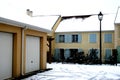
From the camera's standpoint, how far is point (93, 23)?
31.0 metres

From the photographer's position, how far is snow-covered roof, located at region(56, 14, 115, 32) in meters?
29.5

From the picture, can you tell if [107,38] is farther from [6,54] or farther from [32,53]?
[6,54]

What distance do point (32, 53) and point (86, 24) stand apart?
16.7 m

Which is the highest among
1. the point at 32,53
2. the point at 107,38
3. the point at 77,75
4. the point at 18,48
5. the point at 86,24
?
the point at 86,24

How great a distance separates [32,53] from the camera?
15555mm

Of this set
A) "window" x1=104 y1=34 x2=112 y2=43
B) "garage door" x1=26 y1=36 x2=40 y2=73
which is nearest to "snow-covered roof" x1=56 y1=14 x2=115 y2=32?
"window" x1=104 y1=34 x2=112 y2=43

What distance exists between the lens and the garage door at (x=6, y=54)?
12000mm

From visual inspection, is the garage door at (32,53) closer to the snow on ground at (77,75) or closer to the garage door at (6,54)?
the snow on ground at (77,75)

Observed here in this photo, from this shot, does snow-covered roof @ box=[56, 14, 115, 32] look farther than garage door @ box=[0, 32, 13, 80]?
Yes

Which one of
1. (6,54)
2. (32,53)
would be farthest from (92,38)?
(6,54)

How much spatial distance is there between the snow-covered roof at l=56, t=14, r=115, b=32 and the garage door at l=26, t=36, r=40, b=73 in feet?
45.7

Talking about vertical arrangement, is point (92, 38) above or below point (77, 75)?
above

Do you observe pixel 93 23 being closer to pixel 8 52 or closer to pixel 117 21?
pixel 117 21

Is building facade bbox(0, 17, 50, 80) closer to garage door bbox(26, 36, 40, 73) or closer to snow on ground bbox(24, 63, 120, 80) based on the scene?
garage door bbox(26, 36, 40, 73)
